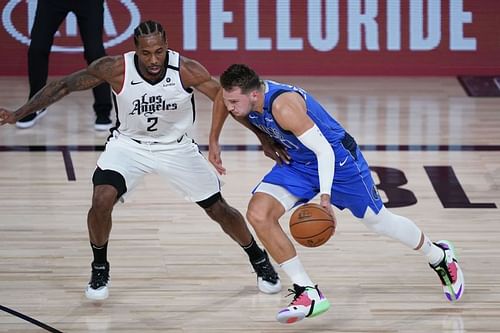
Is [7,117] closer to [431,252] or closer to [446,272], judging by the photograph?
[431,252]

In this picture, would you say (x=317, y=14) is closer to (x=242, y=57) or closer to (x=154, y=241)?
(x=242, y=57)

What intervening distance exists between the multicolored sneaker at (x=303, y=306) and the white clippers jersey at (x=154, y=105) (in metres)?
1.15

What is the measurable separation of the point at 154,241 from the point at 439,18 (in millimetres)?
5002

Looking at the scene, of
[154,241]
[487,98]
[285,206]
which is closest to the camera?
[285,206]

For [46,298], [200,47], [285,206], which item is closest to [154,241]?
[46,298]

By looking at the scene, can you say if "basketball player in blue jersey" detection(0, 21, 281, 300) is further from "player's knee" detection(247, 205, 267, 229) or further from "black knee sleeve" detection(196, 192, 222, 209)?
"player's knee" detection(247, 205, 267, 229)

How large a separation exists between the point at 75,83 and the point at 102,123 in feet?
11.8

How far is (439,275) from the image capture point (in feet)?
20.5

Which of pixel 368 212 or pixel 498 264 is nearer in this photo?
pixel 368 212

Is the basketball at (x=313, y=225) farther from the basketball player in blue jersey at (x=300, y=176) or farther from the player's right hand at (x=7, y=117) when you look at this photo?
the player's right hand at (x=7, y=117)

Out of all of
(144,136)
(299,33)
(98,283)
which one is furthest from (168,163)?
(299,33)

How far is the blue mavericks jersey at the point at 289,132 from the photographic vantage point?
579 centimetres

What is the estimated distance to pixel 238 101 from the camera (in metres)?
5.70

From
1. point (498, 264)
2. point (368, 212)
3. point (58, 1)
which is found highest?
point (58, 1)
